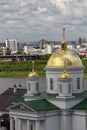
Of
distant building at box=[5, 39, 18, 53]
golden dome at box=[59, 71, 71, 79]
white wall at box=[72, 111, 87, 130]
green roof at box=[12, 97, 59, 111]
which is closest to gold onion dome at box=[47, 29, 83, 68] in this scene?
golden dome at box=[59, 71, 71, 79]

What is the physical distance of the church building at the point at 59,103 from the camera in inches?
645

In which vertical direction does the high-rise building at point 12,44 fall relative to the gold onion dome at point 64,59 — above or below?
below

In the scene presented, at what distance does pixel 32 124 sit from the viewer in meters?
16.5

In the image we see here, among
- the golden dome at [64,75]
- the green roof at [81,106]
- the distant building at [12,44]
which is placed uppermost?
the golden dome at [64,75]

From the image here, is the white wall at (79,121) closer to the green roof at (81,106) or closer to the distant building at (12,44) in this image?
the green roof at (81,106)

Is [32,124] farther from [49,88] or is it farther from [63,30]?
[63,30]

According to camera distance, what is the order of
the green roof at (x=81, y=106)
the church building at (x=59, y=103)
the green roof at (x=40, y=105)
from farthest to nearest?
the green roof at (x=81, y=106), the church building at (x=59, y=103), the green roof at (x=40, y=105)

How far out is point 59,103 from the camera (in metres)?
16.7

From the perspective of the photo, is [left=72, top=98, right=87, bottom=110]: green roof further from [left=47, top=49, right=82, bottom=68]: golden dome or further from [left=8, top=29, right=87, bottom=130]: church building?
[left=47, top=49, right=82, bottom=68]: golden dome

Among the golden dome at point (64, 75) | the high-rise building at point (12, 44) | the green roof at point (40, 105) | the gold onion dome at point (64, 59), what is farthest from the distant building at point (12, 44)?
the golden dome at point (64, 75)

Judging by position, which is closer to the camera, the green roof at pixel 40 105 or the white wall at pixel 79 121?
the green roof at pixel 40 105

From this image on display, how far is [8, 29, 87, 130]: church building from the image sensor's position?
645 inches

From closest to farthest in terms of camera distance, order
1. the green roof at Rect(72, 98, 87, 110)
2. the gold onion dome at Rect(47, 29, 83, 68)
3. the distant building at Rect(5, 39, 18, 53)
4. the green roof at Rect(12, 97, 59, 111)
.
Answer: the green roof at Rect(12, 97, 59, 111) < the green roof at Rect(72, 98, 87, 110) < the gold onion dome at Rect(47, 29, 83, 68) < the distant building at Rect(5, 39, 18, 53)

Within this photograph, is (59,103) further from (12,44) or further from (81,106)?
(12,44)
